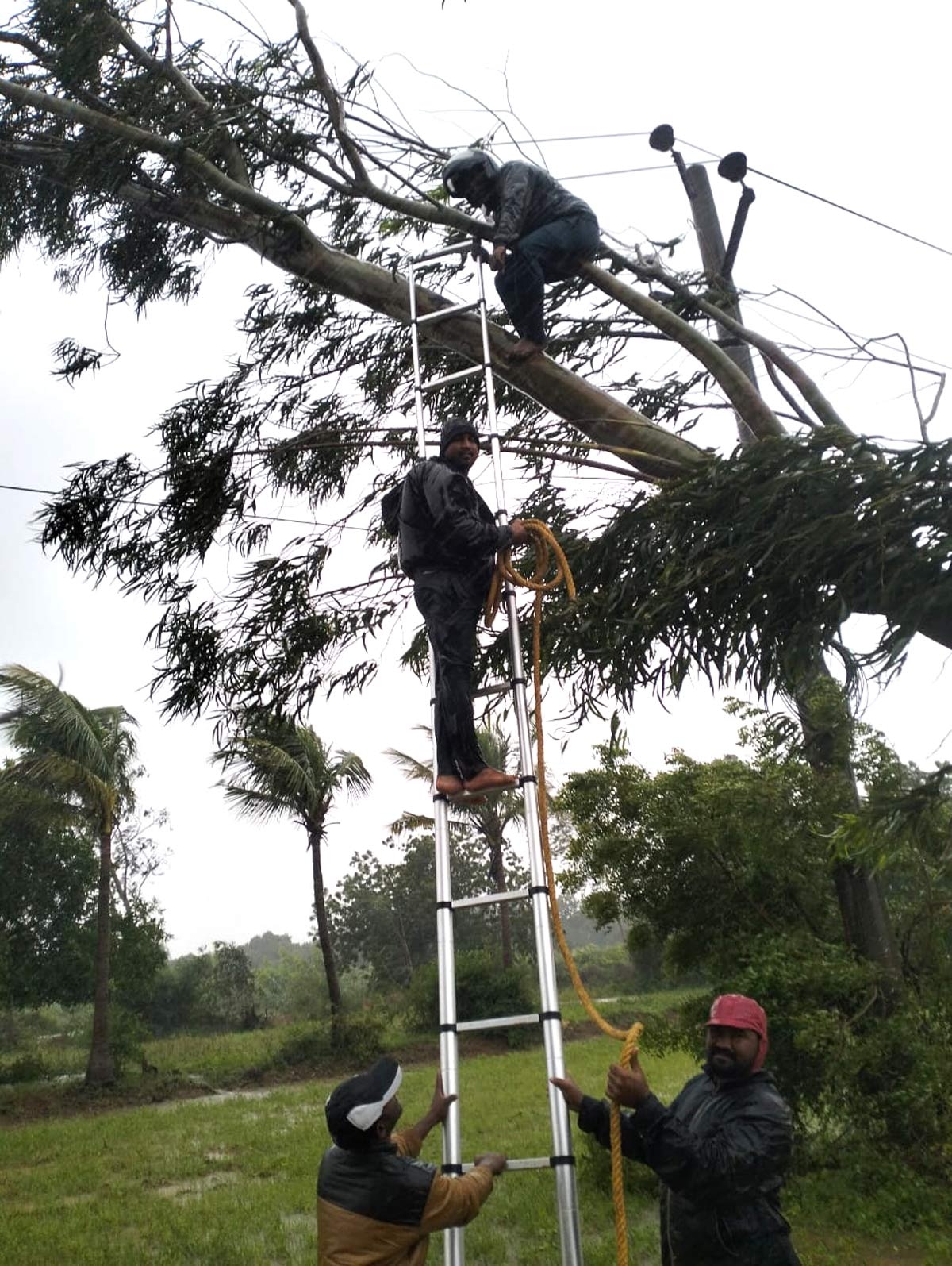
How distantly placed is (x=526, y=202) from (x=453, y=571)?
249 centimetres

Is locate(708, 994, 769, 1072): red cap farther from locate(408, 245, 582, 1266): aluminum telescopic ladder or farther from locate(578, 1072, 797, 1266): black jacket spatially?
locate(408, 245, 582, 1266): aluminum telescopic ladder

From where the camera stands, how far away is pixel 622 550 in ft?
19.4

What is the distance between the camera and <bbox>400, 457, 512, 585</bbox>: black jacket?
13.0 feet

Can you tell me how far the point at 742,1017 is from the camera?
2.83 metres

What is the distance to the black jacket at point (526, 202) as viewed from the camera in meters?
5.47

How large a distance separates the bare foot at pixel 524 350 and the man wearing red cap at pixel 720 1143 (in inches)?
151

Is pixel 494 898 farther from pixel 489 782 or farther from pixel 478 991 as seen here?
pixel 478 991

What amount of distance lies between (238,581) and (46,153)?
2885 millimetres

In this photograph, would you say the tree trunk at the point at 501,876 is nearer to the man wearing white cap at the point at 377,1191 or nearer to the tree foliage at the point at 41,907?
the tree foliage at the point at 41,907

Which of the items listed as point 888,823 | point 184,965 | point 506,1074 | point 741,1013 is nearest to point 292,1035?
point 506,1074

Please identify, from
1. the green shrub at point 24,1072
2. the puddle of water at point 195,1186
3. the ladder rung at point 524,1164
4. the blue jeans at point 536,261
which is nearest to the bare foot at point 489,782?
the ladder rung at point 524,1164

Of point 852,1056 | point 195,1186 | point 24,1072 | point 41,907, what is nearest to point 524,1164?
point 852,1056

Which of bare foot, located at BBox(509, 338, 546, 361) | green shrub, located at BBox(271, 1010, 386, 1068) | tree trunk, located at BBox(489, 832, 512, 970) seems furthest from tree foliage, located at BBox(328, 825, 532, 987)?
bare foot, located at BBox(509, 338, 546, 361)

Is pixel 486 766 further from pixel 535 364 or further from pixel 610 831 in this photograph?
pixel 610 831
